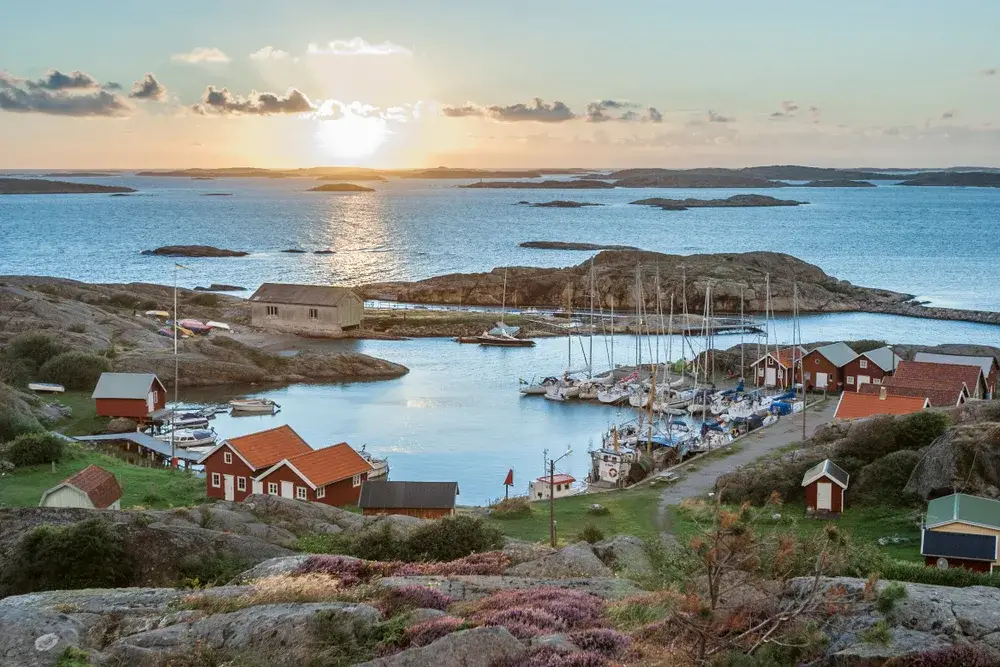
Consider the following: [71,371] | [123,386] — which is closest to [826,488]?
[123,386]

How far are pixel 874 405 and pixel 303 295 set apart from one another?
150 feet

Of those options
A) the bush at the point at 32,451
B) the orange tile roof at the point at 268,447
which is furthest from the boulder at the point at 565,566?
the bush at the point at 32,451

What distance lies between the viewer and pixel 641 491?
32.8 m

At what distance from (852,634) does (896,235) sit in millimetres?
189249

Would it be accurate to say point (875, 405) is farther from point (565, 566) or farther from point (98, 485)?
point (98, 485)

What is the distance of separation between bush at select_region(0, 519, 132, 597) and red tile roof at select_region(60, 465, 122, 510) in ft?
31.1

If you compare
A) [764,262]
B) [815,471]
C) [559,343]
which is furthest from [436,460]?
[764,262]

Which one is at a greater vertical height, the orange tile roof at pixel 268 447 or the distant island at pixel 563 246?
the distant island at pixel 563 246

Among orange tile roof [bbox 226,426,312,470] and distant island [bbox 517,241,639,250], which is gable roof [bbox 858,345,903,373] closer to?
orange tile roof [bbox 226,426,312,470]

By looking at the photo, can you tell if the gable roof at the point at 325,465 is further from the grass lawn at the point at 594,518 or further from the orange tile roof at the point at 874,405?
the orange tile roof at the point at 874,405

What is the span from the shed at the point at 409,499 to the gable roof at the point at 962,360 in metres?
28.2

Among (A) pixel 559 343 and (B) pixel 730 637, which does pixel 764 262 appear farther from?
(B) pixel 730 637

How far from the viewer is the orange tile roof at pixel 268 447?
102 feet

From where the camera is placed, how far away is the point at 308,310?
72.6m
